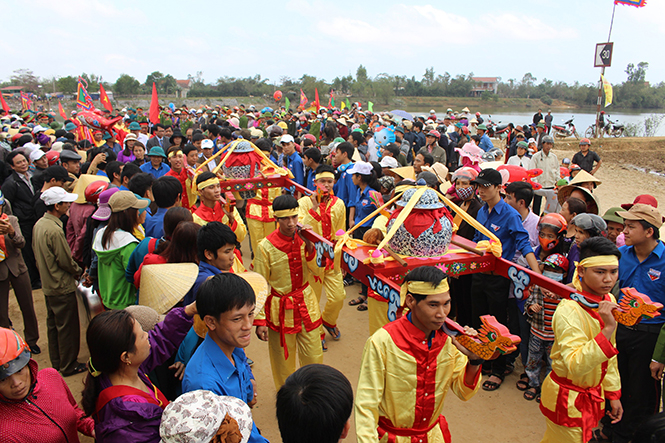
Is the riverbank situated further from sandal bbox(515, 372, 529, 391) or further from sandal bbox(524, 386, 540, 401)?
sandal bbox(524, 386, 540, 401)

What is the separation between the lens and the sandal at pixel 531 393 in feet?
12.7

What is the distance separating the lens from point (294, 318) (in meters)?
3.63

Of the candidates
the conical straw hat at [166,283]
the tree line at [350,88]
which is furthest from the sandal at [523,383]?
the tree line at [350,88]

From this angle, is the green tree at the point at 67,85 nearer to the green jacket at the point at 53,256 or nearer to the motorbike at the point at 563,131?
the motorbike at the point at 563,131

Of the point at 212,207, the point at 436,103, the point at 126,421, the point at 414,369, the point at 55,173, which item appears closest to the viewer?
the point at 126,421

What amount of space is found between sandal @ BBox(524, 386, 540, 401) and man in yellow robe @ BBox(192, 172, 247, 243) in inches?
130

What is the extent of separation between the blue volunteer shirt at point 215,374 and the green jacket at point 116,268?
1.65 m

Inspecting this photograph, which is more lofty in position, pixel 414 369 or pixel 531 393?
pixel 414 369

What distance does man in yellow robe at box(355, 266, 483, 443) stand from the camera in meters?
1.99

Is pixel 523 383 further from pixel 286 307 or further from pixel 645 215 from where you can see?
pixel 286 307

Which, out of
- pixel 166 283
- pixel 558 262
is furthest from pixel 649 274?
pixel 166 283

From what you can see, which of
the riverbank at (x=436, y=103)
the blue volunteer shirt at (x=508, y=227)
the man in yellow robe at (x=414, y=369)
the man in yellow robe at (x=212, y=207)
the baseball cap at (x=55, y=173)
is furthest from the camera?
the riverbank at (x=436, y=103)

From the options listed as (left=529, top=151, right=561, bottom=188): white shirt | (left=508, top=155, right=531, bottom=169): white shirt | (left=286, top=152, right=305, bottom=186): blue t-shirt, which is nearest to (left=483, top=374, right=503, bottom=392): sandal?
(left=286, top=152, right=305, bottom=186): blue t-shirt

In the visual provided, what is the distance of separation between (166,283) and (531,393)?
352cm
